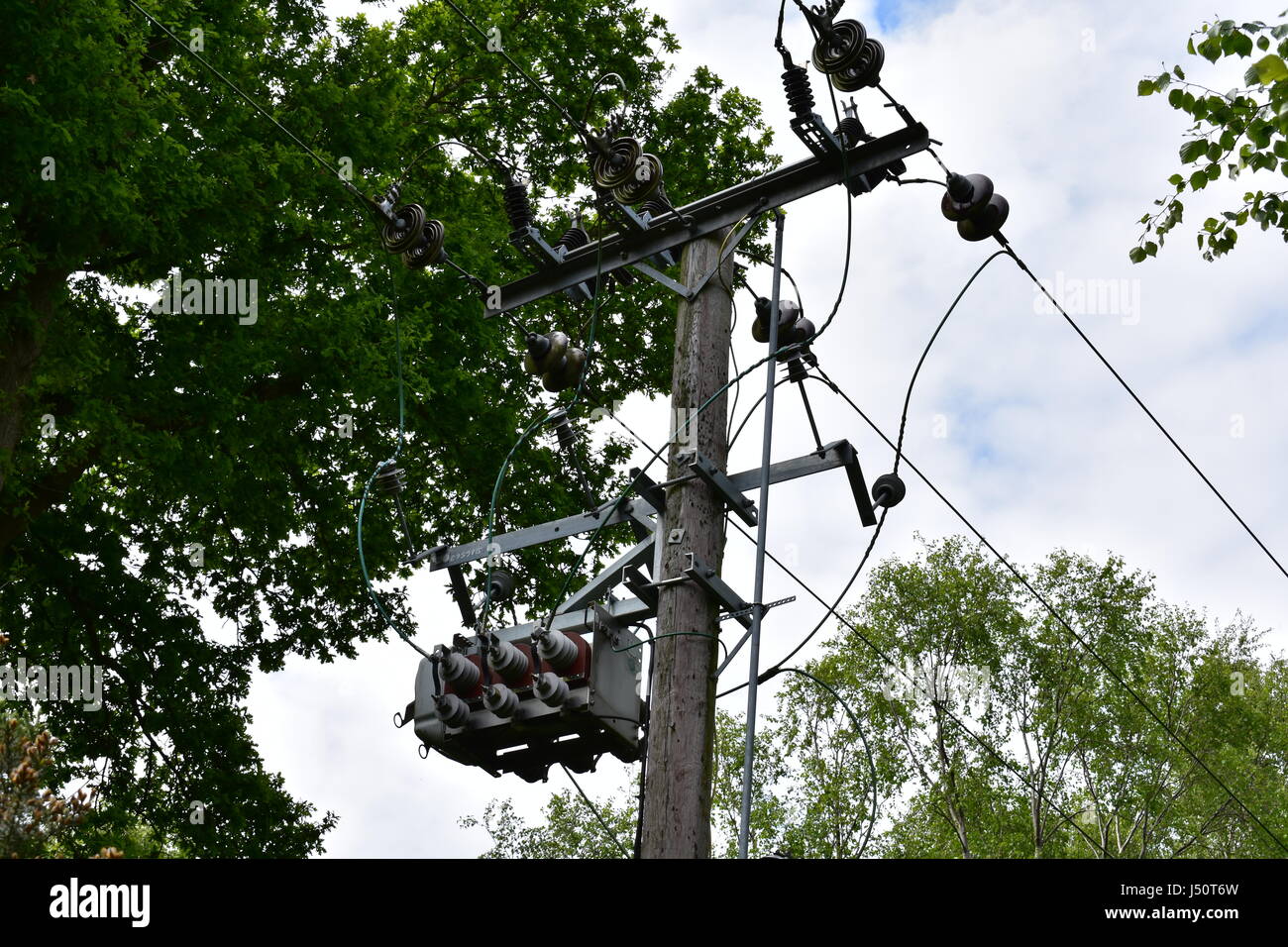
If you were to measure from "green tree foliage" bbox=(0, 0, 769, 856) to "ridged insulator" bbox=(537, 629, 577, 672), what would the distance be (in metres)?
6.34

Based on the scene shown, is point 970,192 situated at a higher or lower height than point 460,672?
higher

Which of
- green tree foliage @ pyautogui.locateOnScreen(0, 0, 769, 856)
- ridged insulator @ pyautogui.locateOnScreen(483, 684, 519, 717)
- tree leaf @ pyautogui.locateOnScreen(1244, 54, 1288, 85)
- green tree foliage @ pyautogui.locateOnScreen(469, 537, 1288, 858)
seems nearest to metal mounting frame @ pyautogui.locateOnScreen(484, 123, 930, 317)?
tree leaf @ pyautogui.locateOnScreen(1244, 54, 1288, 85)

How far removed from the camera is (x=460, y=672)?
7488 millimetres

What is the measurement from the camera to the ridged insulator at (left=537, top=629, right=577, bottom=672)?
7.23 metres

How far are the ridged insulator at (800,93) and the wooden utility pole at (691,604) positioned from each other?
33.1 inches

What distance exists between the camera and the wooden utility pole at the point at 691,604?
6367 millimetres

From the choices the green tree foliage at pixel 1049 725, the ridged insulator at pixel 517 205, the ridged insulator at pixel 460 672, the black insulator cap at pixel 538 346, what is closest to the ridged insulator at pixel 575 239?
the ridged insulator at pixel 517 205

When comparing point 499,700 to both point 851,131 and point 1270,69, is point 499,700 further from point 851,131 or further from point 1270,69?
point 1270,69

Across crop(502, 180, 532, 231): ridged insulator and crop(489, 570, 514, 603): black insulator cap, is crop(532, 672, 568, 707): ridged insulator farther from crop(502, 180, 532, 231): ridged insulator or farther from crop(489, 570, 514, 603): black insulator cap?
crop(502, 180, 532, 231): ridged insulator

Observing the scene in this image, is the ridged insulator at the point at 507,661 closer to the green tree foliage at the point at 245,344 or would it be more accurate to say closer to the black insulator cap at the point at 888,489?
the black insulator cap at the point at 888,489

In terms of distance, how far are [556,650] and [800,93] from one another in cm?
339

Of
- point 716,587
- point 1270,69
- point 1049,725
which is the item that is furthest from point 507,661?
point 1049,725
